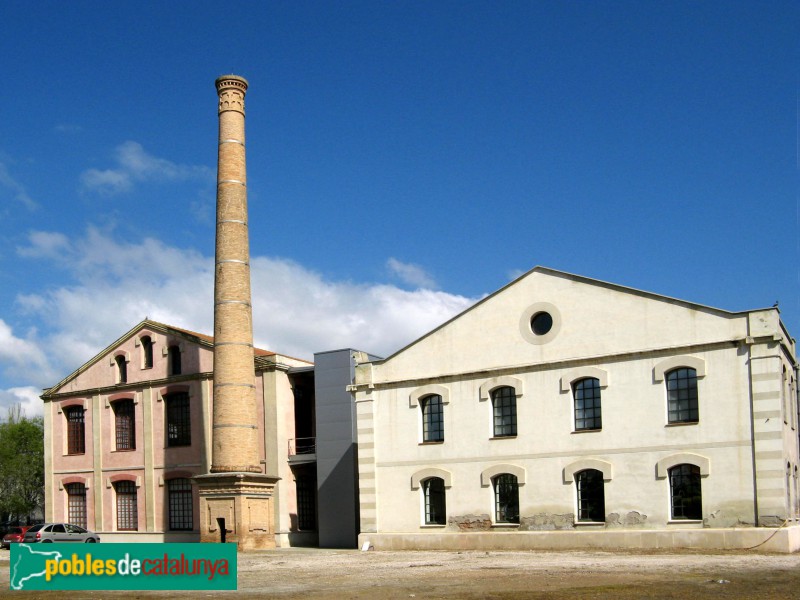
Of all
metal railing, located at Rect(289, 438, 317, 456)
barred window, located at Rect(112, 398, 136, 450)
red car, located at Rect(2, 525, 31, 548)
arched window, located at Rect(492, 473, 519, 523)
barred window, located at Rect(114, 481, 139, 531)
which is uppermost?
barred window, located at Rect(112, 398, 136, 450)

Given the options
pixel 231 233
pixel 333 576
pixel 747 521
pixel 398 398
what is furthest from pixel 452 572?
pixel 231 233

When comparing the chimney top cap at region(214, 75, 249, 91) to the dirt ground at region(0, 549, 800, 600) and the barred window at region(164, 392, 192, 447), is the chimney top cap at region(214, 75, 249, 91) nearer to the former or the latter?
the barred window at region(164, 392, 192, 447)

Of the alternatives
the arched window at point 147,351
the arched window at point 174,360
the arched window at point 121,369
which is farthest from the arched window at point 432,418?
the arched window at point 121,369

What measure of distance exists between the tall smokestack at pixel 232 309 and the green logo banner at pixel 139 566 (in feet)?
59.2

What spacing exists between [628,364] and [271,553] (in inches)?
510

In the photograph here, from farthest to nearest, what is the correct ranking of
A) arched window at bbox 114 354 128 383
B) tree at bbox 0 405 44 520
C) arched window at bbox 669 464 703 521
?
tree at bbox 0 405 44 520, arched window at bbox 114 354 128 383, arched window at bbox 669 464 703 521

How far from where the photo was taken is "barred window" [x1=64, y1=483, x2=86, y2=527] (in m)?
41.5

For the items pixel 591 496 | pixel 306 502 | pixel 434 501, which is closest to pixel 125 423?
pixel 306 502

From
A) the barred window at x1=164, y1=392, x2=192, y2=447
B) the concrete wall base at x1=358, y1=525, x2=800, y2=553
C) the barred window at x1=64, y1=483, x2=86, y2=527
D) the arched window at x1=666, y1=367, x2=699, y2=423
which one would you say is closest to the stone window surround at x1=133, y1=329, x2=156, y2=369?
the barred window at x1=164, y1=392, x2=192, y2=447

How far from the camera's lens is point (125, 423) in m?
40.8

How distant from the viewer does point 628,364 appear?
2691 centimetres

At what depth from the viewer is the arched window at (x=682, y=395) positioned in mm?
26000

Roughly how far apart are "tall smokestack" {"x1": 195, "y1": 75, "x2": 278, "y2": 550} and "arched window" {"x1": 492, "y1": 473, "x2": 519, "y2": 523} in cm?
917

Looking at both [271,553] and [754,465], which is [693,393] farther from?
[271,553]
